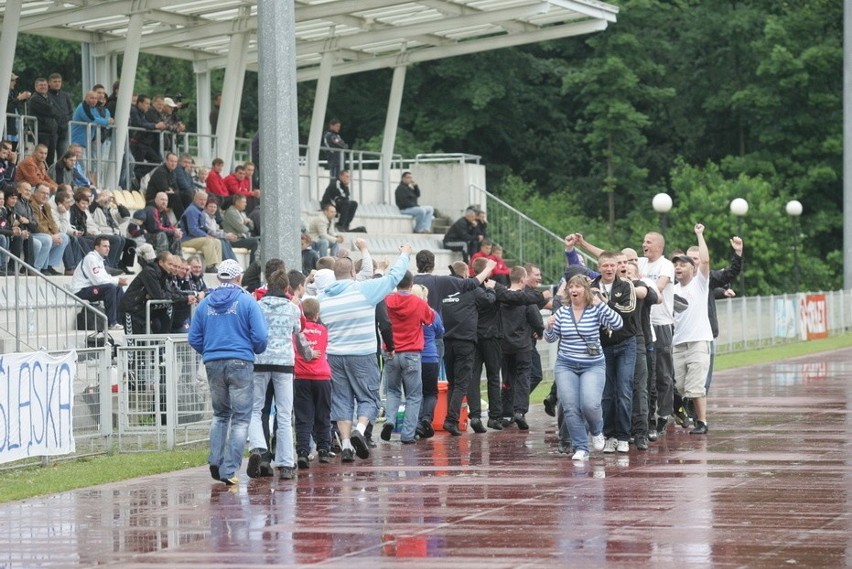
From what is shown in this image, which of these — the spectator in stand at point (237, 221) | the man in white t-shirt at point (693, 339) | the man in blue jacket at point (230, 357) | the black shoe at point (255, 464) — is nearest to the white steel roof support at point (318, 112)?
the spectator in stand at point (237, 221)

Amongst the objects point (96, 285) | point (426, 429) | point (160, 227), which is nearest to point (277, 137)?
point (426, 429)

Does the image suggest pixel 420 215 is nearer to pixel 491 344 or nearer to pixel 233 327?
pixel 491 344

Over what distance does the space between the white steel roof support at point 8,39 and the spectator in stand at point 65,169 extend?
1.00 metres

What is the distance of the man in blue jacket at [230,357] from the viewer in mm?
14711

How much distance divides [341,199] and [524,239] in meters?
8.26

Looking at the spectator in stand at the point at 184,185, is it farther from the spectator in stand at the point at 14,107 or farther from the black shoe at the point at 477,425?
the black shoe at the point at 477,425

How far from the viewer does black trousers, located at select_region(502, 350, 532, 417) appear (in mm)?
20219

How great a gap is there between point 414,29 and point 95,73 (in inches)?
250

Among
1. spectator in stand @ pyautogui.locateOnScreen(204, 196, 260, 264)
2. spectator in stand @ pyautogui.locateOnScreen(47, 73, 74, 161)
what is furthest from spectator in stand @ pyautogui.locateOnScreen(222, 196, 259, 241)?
spectator in stand @ pyautogui.locateOnScreen(47, 73, 74, 161)

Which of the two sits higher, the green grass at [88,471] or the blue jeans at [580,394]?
the blue jeans at [580,394]

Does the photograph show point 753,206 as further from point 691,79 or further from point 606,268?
point 606,268

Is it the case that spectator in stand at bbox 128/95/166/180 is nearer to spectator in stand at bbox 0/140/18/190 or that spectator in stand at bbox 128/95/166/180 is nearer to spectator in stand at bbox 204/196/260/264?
spectator in stand at bbox 204/196/260/264

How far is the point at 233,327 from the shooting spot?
14.7 m

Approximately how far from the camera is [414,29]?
33812mm
